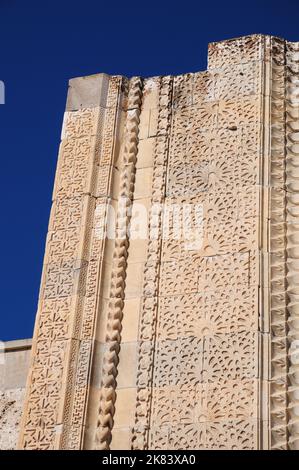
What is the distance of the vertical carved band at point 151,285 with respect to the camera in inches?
301

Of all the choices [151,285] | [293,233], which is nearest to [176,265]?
[151,285]

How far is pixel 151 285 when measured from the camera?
817cm

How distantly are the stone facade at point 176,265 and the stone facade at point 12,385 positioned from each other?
2.54ft

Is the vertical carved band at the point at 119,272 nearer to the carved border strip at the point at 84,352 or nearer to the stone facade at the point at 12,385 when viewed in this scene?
the carved border strip at the point at 84,352

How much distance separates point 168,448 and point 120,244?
1822 mm

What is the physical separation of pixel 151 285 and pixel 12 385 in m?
1.68

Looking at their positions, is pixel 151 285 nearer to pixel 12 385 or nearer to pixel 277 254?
pixel 277 254

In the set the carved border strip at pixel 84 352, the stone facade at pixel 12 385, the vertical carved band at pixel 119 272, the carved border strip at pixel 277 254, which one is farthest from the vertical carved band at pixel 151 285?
the stone facade at pixel 12 385

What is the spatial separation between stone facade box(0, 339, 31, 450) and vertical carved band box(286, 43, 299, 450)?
2.47m

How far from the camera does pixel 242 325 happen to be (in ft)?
25.2

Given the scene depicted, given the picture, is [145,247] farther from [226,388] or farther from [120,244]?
[226,388]

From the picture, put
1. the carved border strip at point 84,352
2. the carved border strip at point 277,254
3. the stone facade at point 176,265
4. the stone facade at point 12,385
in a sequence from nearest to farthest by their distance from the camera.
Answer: the carved border strip at point 277,254 → the stone facade at point 176,265 → the carved border strip at point 84,352 → the stone facade at point 12,385

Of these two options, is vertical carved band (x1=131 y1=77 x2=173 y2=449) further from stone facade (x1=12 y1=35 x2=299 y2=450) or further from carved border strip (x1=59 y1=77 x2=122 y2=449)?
carved border strip (x1=59 y1=77 x2=122 y2=449)
